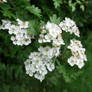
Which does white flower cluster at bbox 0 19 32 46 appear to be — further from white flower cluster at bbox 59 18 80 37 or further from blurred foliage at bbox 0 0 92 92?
white flower cluster at bbox 59 18 80 37

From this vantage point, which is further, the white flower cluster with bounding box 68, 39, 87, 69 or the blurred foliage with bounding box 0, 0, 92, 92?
the blurred foliage with bounding box 0, 0, 92, 92

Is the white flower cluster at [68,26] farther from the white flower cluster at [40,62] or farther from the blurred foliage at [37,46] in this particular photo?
the white flower cluster at [40,62]

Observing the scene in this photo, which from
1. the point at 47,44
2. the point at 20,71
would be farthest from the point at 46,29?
the point at 20,71

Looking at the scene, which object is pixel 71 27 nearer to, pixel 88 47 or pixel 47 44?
pixel 47 44

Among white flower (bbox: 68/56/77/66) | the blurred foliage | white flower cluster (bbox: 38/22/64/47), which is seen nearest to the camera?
white flower cluster (bbox: 38/22/64/47)

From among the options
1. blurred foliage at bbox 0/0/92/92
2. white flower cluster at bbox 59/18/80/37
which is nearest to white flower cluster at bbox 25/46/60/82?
blurred foliage at bbox 0/0/92/92

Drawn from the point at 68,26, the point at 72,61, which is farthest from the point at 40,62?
the point at 68,26
